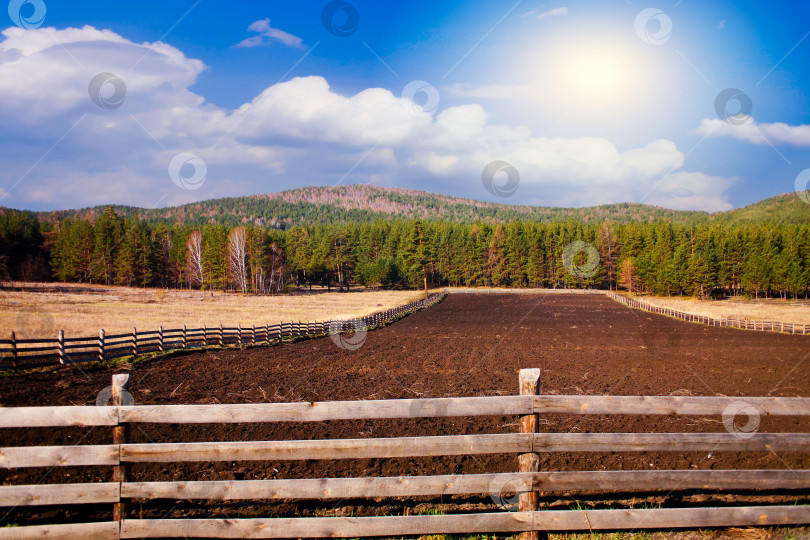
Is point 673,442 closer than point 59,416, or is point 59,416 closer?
point 59,416

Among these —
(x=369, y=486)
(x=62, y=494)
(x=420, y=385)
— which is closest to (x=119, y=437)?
(x=62, y=494)

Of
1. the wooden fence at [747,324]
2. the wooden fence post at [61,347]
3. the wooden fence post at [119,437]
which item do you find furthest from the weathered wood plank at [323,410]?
the wooden fence at [747,324]

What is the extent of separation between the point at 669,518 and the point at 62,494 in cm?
520

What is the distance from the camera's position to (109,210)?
8769 centimetres

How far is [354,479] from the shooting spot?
3766 millimetres

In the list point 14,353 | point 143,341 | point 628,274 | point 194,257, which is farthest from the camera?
point 628,274

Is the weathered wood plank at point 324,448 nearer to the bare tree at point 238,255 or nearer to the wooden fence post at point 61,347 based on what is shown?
the wooden fence post at point 61,347

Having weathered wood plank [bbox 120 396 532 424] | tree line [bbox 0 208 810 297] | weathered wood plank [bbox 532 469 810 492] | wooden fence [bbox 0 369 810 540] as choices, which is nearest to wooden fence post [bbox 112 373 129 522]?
wooden fence [bbox 0 369 810 540]

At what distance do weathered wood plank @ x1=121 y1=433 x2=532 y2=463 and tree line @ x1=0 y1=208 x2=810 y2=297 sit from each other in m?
67.0

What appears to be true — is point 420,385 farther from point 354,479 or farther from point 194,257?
point 194,257

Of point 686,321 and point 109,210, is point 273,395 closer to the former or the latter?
point 686,321

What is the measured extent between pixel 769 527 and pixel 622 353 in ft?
58.0

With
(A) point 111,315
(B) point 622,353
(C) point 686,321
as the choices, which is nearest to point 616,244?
(C) point 686,321

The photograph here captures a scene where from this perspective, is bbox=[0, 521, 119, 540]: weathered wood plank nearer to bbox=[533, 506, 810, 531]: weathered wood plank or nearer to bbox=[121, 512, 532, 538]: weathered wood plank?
bbox=[121, 512, 532, 538]: weathered wood plank
